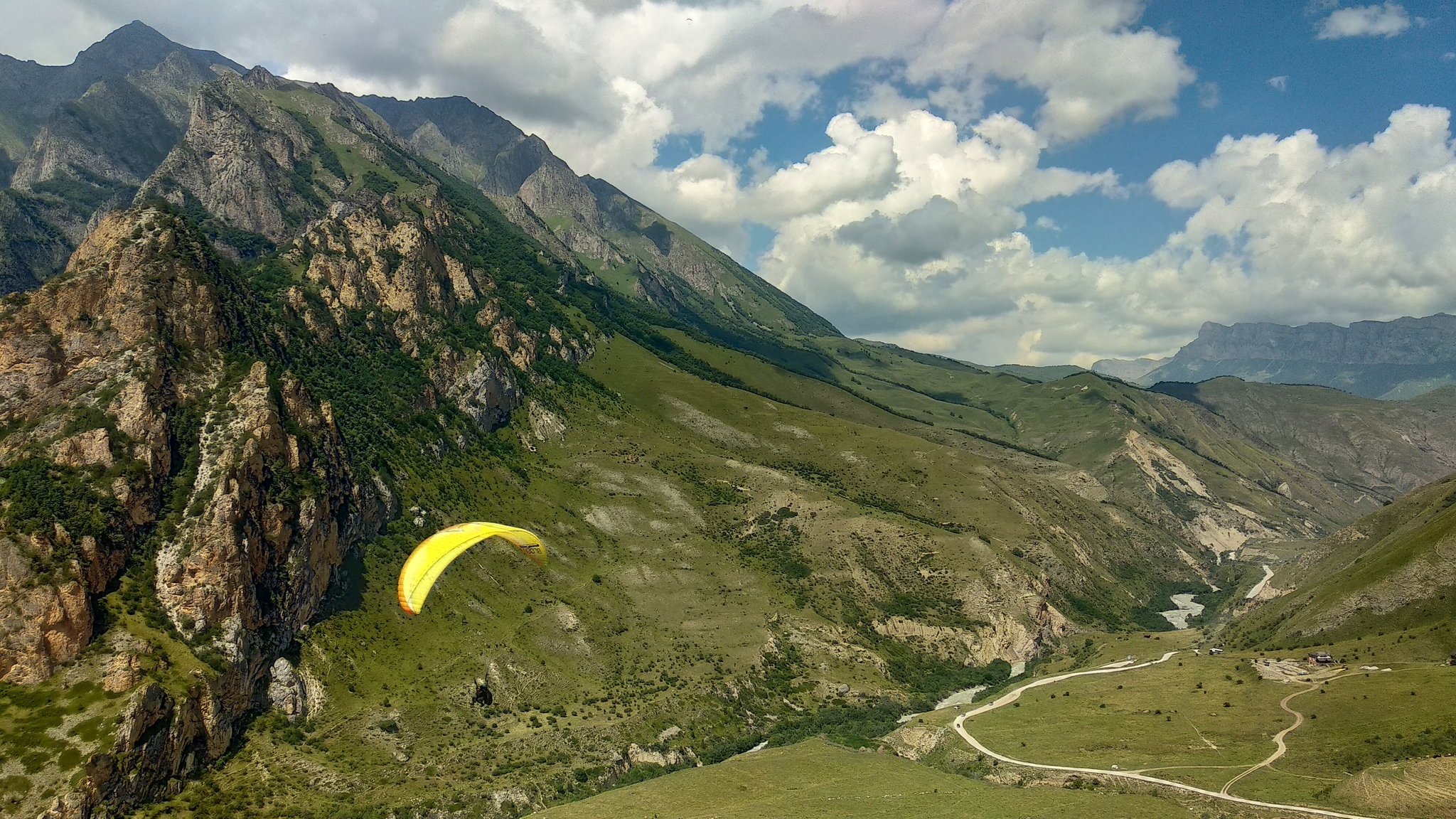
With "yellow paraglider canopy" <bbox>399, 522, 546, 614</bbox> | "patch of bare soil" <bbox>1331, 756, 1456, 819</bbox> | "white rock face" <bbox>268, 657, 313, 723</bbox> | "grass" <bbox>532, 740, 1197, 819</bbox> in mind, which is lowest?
"grass" <bbox>532, 740, 1197, 819</bbox>

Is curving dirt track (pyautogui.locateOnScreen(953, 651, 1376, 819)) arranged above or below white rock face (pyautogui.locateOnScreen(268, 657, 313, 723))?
below

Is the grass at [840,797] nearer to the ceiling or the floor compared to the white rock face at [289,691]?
nearer to the floor

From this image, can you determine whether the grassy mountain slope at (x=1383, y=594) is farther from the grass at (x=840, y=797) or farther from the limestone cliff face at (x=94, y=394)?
the limestone cliff face at (x=94, y=394)

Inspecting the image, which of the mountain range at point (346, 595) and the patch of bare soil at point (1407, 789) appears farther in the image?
the mountain range at point (346, 595)

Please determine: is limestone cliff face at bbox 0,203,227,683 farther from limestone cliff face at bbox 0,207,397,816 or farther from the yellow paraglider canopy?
the yellow paraglider canopy

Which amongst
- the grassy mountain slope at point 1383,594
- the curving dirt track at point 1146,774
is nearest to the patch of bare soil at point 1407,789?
the curving dirt track at point 1146,774

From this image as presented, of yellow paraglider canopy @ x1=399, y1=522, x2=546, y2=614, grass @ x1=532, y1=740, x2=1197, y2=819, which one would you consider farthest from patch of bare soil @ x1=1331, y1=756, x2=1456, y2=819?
yellow paraglider canopy @ x1=399, y1=522, x2=546, y2=614

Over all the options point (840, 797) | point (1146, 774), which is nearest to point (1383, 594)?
point (1146, 774)
